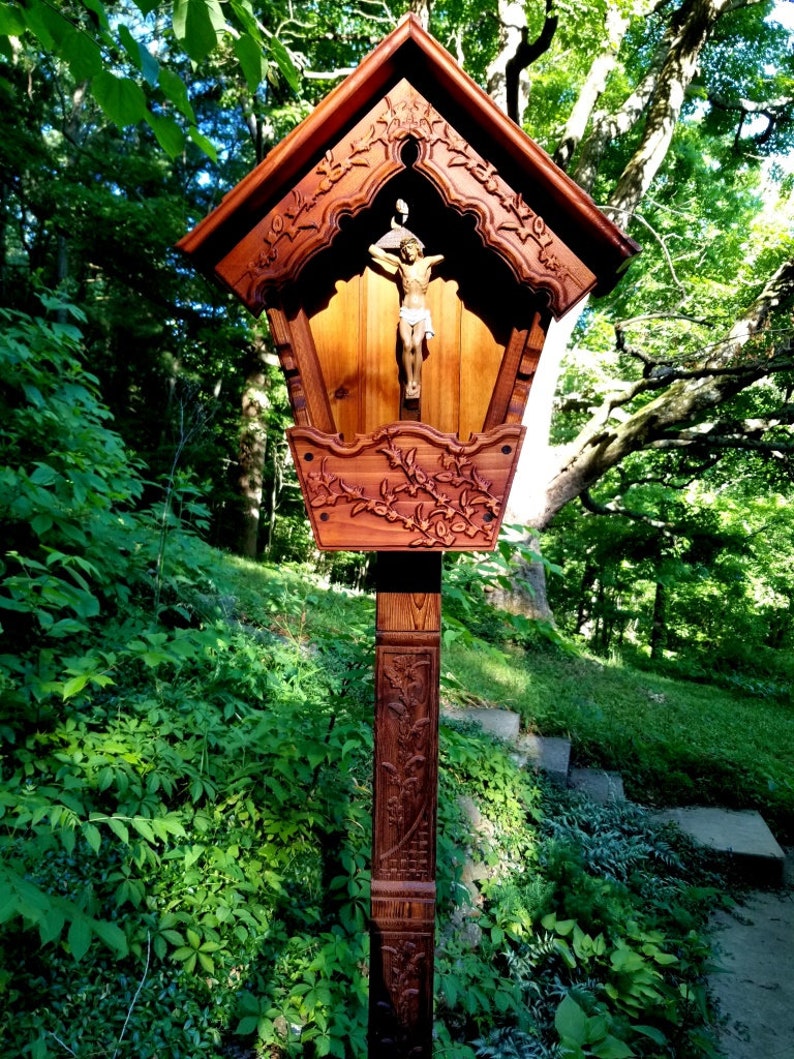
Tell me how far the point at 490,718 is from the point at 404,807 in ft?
13.1

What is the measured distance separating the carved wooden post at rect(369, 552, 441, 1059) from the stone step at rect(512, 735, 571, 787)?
3.28m

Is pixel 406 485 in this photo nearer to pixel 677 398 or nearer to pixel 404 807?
pixel 404 807

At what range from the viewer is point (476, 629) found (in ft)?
26.5

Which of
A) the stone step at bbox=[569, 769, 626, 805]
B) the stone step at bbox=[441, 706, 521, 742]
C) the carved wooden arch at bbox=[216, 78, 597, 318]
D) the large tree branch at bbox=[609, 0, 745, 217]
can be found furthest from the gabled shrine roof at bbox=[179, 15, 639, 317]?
the large tree branch at bbox=[609, 0, 745, 217]

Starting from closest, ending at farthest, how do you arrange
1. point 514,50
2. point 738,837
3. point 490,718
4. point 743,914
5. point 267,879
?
point 267,879
point 743,914
point 738,837
point 490,718
point 514,50

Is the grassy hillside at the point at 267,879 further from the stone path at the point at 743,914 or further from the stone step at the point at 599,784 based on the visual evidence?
the stone step at the point at 599,784

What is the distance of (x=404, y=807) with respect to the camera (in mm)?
1658

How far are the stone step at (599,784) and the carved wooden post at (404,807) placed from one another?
12.0 ft

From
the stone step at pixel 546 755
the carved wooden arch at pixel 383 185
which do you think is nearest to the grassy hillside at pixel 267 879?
the stone step at pixel 546 755

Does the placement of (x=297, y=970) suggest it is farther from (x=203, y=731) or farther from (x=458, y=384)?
(x=458, y=384)

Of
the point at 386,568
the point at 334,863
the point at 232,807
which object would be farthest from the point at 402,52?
the point at 334,863

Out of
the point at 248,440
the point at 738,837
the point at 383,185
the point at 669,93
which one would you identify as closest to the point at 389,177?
the point at 383,185

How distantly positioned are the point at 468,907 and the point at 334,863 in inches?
34.9

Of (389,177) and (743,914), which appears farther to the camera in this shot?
(743,914)
